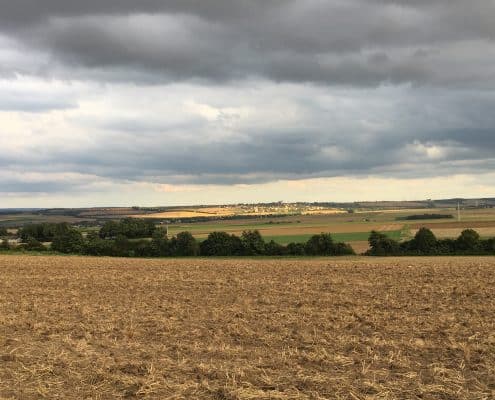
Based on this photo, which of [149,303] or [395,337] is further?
[149,303]

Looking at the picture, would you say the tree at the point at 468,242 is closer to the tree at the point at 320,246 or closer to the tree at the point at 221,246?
the tree at the point at 320,246

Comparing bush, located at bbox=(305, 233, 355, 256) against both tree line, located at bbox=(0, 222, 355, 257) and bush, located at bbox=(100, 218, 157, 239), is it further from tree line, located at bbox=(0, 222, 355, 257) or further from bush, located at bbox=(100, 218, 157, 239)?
bush, located at bbox=(100, 218, 157, 239)

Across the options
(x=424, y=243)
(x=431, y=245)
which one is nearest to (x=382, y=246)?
(x=424, y=243)

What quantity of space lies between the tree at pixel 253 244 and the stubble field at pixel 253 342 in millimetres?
48711

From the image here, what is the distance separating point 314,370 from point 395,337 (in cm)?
423

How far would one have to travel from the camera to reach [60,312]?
1983 cm

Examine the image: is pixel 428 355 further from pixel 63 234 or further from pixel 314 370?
pixel 63 234

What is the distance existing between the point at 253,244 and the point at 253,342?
62.9 metres

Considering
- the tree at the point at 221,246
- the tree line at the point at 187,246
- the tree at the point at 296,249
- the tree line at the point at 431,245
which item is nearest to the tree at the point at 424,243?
the tree line at the point at 431,245

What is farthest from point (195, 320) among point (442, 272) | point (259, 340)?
point (442, 272)

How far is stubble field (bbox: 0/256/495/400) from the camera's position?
988 centimetres

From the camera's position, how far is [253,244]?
76688 millimetres

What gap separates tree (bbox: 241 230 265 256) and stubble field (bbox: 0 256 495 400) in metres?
48.7

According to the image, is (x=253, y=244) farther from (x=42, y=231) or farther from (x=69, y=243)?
(x=42, y=231)
